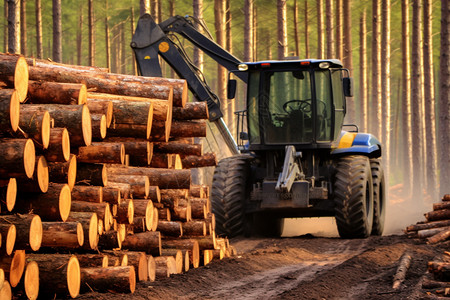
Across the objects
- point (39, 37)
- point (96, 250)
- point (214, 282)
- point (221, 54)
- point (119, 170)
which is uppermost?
point (39, 37)

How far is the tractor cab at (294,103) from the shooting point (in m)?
13.6

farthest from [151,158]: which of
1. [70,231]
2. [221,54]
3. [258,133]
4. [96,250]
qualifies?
[221,54]

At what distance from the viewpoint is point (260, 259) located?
1040 centimetres

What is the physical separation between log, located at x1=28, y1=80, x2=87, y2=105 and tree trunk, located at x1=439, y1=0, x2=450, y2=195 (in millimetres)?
18642

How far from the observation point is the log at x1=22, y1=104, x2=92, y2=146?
6715 mm

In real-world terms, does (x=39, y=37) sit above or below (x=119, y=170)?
above

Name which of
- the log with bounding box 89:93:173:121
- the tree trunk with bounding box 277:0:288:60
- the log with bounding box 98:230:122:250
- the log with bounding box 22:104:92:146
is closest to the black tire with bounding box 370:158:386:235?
the log with bounding box 89:93:173:121

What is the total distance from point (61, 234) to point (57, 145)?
2.83ft

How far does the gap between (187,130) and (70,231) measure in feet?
11.2

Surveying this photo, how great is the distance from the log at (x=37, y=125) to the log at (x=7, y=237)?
2.50 ft

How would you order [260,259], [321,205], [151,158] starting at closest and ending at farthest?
1. [151,158]
2. [260,259]
3. [321,205]

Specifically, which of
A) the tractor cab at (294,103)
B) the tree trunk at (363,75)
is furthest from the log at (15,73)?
the tree trunk at (363,75)

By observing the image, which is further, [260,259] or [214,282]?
[260,259]

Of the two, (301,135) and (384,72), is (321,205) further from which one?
(384,72)
